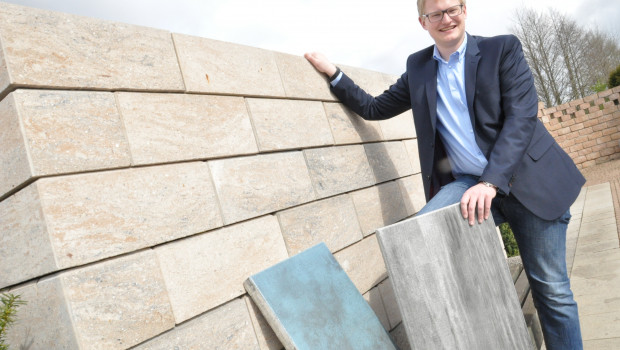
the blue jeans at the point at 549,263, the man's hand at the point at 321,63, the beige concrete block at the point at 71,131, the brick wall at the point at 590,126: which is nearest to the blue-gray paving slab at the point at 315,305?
A: the blue jeans at the point at 549,263

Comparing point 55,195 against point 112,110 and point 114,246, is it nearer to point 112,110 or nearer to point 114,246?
point 114,246

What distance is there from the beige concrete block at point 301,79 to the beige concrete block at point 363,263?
922 millimetres

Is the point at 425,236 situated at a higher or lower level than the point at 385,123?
lower

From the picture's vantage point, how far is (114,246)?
154 cm

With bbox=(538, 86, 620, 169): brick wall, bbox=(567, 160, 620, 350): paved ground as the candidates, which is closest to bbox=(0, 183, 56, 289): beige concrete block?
bbox=(567, 160, 620, 350): paved ground

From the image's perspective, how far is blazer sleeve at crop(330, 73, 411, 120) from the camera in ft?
9.67

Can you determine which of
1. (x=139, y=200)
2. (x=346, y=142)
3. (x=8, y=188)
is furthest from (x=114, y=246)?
(x=346, y=142)

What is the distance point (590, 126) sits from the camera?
15.6 meters

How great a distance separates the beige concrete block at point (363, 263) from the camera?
2.54 m

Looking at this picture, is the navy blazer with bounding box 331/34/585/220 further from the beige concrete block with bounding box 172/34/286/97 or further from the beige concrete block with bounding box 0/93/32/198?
the beige concrete block with bounding box 0/93/32/198

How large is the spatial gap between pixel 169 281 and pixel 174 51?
97 cm

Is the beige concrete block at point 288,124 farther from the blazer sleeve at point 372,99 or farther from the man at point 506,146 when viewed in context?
the man at point 506,146

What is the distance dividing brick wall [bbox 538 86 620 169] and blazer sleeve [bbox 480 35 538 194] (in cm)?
1479

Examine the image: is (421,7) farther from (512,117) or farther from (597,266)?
(597,266)
